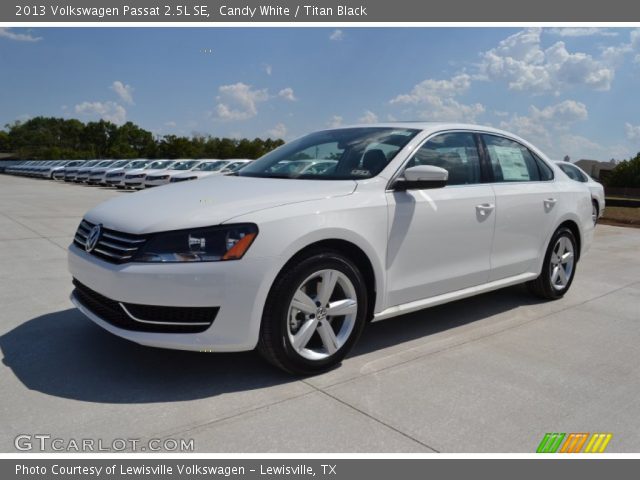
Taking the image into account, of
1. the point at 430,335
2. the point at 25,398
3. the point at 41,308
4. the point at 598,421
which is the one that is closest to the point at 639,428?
the point at 598,421

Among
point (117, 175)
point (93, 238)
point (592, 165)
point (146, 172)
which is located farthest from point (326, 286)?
point (592, 165)

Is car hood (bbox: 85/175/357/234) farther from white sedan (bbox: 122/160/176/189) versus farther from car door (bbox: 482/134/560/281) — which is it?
white sedan (bbox: 122/160/176/189)

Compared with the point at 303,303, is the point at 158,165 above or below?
above

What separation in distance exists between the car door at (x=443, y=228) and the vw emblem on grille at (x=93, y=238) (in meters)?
1.85

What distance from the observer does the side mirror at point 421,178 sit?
11.9 ft

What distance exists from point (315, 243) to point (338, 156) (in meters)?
1.05

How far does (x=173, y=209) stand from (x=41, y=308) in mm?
2245

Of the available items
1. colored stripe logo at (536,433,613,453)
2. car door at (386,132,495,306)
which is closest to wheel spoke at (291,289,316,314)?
car door at (386,132,495,306)

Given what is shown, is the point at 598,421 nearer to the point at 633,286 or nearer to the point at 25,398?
the point at 25,398

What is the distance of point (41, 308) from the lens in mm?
4711

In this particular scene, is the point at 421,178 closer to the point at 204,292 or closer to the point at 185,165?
the point at 204,292

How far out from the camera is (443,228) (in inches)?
157

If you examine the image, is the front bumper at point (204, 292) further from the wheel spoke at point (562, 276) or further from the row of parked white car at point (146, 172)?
the row of parked white car at point (146, 172)

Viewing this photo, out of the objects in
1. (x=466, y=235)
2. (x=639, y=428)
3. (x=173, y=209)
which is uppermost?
(x=173, y=209)
